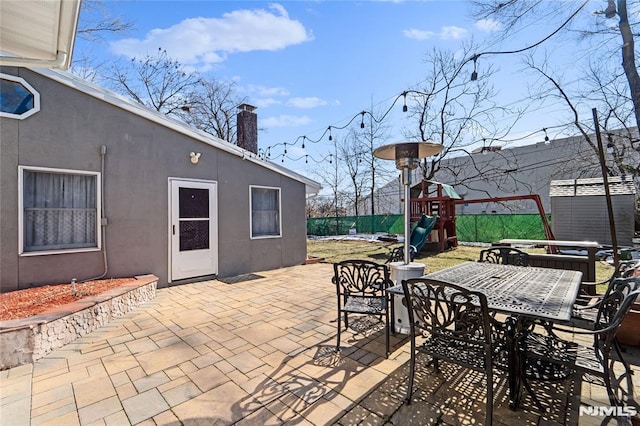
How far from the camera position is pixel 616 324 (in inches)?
62.8

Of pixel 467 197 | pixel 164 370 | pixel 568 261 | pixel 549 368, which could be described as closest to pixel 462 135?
pixel 467 197

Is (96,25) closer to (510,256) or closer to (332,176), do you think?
(510,256)

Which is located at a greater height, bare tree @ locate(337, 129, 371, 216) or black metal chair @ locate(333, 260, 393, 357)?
bare tree @ locate(337, 129, 371, 216)

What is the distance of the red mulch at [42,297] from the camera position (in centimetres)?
298

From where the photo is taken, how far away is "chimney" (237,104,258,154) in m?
8.25

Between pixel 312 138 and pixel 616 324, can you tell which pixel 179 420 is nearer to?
pixel 616 324

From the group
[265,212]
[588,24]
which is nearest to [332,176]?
[265,212]

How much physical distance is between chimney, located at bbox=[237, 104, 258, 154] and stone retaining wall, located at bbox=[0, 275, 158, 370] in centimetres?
523

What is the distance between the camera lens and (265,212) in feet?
22.1

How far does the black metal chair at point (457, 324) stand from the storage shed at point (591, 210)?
9.08 meters

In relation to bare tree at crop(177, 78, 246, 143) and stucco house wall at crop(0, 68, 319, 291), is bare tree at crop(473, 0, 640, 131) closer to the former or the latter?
stucco house wall at crop(0, 68, 319, 291)

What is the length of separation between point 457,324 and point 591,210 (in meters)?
9.53

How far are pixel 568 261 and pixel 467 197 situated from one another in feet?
50.6

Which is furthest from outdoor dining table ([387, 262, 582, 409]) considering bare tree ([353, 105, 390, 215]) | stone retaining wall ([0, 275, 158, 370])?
bare tree ([353, 105, 390, 215])
